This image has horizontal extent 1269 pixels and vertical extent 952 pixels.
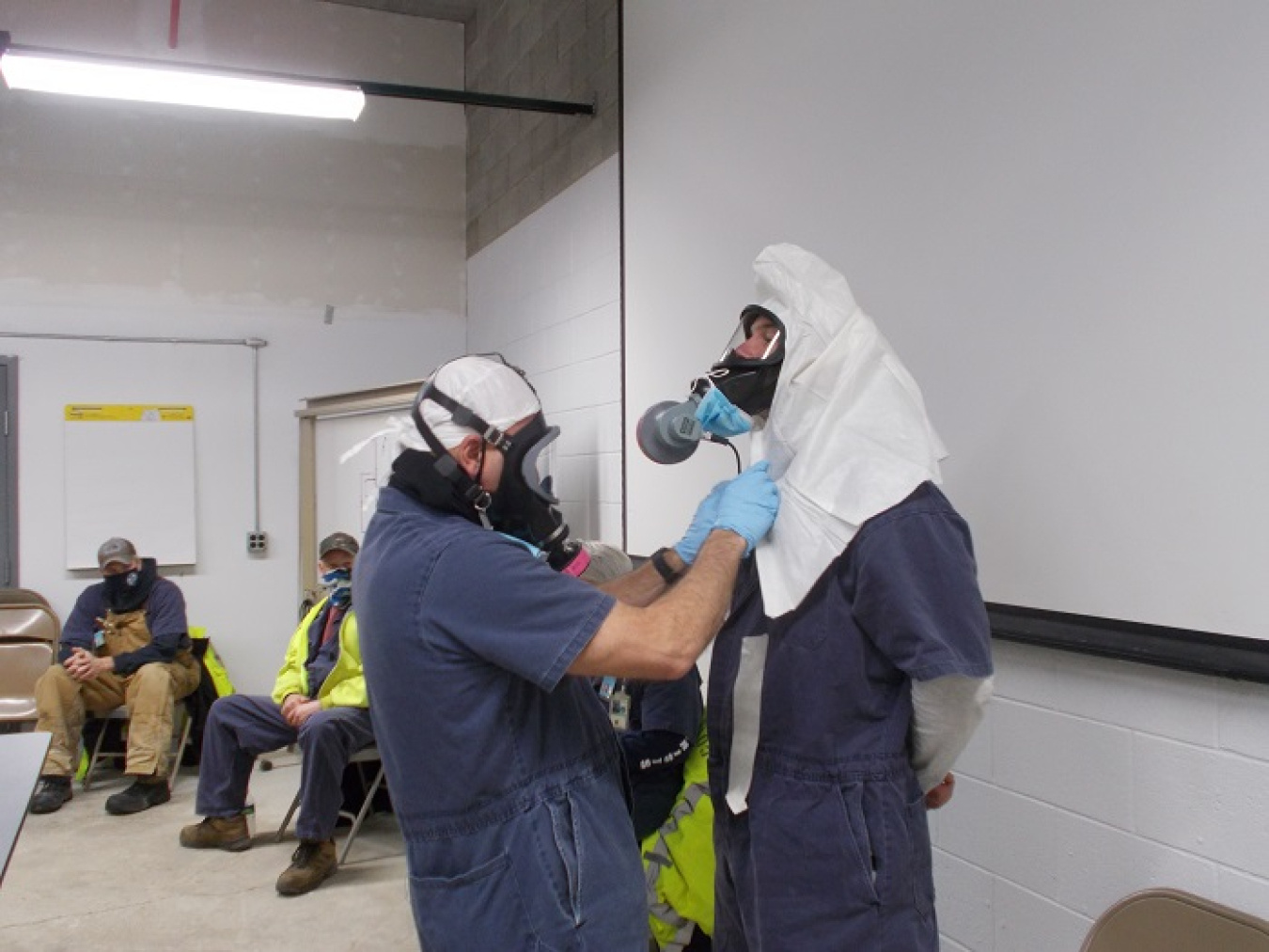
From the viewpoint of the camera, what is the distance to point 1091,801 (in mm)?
1952

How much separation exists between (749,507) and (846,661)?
0.29 metres

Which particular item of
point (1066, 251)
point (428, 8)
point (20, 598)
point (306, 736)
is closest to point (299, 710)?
point (306, 736)

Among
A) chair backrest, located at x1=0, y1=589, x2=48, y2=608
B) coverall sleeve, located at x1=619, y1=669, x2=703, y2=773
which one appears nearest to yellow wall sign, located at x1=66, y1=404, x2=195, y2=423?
chair backrest, located at x1=0, y1=589, x2=48, y2=608

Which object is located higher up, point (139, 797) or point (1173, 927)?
point (1173, 927)

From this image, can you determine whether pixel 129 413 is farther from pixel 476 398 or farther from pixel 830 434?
pixel 830 434

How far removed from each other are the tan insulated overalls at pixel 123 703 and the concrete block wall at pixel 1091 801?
366cm

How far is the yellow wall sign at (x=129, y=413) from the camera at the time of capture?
553 cm

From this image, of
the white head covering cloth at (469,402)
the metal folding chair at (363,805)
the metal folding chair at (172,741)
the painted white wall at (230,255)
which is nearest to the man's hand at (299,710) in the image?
the metal folding chair at (363,805)

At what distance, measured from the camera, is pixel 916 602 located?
1.51m

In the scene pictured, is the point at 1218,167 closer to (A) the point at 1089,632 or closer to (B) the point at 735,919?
(A) the point at 1089,632

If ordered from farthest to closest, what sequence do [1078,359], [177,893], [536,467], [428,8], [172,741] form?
[428,8]
[172,741]
[177,893]
[1078,359]
[536,467]

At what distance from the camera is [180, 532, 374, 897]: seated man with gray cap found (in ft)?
12.3

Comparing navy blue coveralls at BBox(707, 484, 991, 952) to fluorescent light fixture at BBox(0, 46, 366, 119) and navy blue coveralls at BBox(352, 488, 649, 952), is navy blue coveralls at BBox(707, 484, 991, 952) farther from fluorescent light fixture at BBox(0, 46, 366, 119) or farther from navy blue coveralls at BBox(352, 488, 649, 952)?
fluorescent light fixture at BBox(0, 46, 366, 119)

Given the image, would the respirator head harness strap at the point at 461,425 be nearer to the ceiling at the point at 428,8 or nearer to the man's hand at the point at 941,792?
the man's hand at the point at 941,792
